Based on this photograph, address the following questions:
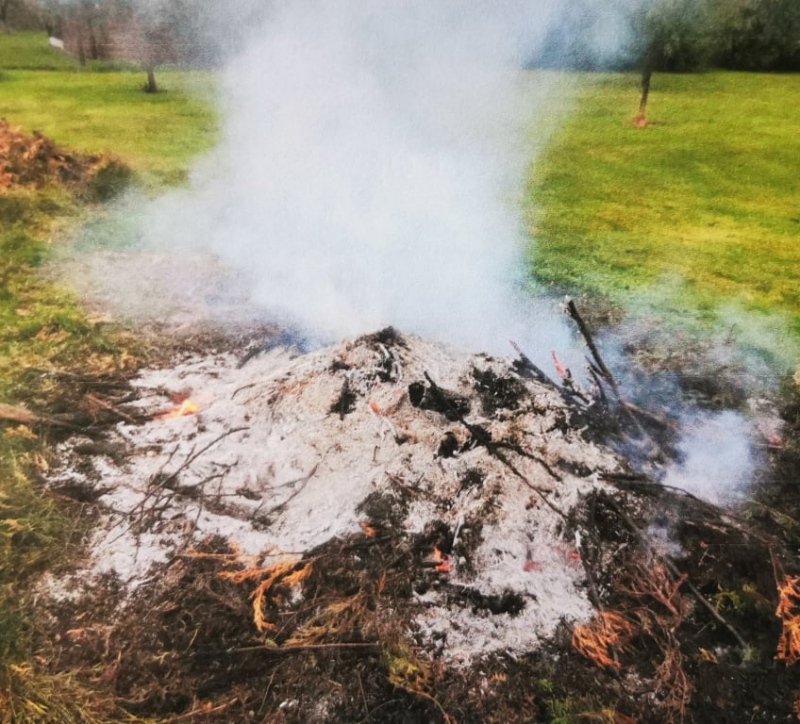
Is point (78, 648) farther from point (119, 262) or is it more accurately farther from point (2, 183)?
point (2, 183)

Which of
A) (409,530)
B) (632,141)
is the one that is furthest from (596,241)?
(409,530)

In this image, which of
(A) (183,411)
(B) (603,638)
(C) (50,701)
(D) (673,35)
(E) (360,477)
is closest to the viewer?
(C) (50,701)

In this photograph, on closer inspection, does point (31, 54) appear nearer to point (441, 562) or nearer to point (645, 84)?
point (645, 84)

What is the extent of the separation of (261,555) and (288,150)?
5485 millimetres

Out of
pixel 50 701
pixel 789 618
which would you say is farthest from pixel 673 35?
pixel 50 701

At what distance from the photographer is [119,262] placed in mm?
6258

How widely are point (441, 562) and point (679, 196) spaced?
23.2 ft

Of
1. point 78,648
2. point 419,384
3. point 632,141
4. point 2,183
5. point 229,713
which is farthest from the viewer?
point 632,141

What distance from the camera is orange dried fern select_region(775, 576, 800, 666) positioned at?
2506 millimetres

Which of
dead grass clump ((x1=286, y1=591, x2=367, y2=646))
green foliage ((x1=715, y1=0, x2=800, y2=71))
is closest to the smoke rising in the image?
green foliage ((x1=715, y1=0, x2=800, y2=71))

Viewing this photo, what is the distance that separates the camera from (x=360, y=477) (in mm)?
3287

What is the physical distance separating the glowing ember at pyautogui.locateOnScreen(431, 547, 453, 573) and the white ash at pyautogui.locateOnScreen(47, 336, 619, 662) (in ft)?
0.13

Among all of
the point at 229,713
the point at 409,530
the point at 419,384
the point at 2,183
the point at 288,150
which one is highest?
the point at 288,150

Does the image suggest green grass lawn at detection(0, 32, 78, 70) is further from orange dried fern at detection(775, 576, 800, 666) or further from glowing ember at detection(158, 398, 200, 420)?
orange dried fern at detection(775, 576, 800, 666)
